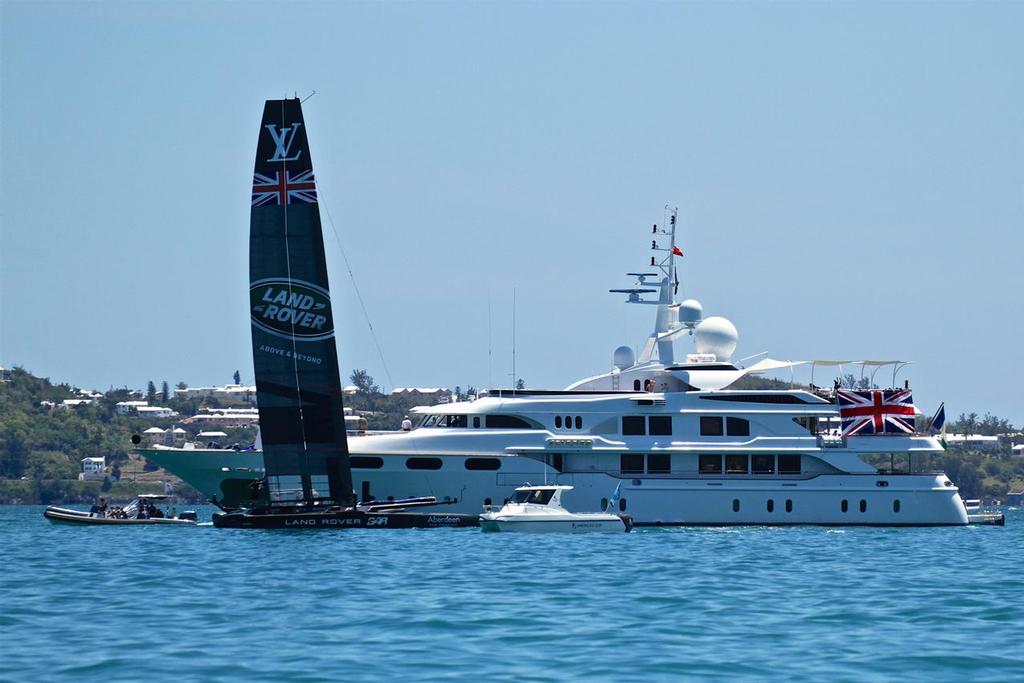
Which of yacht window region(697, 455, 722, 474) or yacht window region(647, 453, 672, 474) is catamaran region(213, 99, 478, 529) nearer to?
yacht window region(647, 453, 672, 474)

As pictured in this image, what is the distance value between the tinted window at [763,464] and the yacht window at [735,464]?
347 millimetres

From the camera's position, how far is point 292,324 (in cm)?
4466

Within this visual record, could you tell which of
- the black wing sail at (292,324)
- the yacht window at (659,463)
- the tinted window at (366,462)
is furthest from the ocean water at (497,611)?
the yacht window at (659,463)

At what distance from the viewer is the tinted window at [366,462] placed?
50.7 metres

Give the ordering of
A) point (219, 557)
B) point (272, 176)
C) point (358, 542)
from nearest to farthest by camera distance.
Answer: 1. point (219, 557)
2. point (358, 542)
3. point (272, 176)

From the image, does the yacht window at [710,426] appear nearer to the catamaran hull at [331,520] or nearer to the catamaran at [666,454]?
the catamaran at [666,454]

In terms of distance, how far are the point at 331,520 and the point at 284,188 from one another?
9638 millimetres

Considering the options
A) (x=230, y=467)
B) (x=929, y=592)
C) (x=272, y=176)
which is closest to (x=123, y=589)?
(x=929, y=592)

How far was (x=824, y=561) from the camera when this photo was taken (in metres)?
36.7

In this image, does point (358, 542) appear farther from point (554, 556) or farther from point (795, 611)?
point (795, 611)

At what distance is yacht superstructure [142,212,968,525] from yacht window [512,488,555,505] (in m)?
5.07

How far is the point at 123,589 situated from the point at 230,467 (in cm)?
2302

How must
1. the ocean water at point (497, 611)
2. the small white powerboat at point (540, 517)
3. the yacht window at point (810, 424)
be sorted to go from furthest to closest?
the yacht window at point (810, 424) → the small white powerboat at point (540, 517) → the ocean water at point (497, 611)

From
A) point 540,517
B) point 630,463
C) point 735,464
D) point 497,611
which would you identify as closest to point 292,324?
point 540,517
